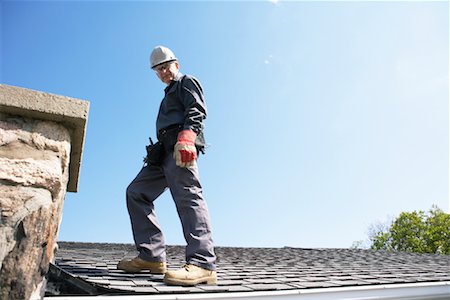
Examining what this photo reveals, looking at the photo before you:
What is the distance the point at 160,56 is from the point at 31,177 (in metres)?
1.51

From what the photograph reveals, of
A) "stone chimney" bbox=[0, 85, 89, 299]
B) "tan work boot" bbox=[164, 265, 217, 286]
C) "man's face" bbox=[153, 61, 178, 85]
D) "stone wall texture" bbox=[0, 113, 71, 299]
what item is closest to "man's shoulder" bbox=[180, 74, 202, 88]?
"man's face" bbox=[153, 61, 178, 85]

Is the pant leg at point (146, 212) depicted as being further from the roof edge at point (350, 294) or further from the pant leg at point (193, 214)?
the roof edge at point (350, 294)

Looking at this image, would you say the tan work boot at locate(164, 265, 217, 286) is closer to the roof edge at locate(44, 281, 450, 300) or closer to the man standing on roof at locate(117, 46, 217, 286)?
the man standing on roof at locate(117, 46, 217, 286)

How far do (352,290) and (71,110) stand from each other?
2.62 metres

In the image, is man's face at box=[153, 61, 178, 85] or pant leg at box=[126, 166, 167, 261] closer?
pant leg at box=[126, 166, 167, 261]

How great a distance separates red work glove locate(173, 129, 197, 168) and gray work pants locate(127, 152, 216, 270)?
108mm

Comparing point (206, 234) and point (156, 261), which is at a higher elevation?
point (206, 234)

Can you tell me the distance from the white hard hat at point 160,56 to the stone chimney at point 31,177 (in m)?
1.03

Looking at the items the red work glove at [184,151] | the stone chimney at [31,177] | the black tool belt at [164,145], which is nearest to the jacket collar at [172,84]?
the black tool belt at [164,145]

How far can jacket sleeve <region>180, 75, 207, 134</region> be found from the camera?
2.76 meters

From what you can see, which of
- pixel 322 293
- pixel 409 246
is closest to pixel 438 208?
pixel 409 246

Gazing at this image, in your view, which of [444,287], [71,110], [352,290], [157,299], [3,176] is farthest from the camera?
[444,287]

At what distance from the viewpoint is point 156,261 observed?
9.57 feet

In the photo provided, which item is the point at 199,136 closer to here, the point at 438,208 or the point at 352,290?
the point at 352,290
